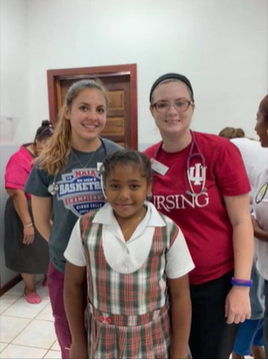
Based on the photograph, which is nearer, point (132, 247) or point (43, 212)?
point (132, 247)

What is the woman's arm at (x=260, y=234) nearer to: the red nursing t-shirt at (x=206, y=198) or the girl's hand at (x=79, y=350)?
the red nursing t-shirt at (x=206, y=198)

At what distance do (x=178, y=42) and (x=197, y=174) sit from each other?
1.98 meters

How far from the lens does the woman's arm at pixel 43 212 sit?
3.69 ft

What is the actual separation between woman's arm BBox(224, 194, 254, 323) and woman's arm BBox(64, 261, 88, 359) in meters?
0.48

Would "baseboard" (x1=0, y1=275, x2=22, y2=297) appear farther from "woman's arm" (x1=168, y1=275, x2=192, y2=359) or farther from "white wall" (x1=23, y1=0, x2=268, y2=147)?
"woman's arm" (x1=168, y1=275, x2=192, y2=359)

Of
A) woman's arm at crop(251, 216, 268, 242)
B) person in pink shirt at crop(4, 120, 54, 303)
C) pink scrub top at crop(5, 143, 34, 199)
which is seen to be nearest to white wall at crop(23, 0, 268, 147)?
person in pink shirt at crop(4, 120, 54, 303)

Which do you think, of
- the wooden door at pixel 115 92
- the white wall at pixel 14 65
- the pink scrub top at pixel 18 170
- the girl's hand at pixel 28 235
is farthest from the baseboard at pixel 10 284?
the wooden door at pixel 115 92

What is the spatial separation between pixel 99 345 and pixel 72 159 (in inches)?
24.6

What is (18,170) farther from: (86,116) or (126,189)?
(126,189)

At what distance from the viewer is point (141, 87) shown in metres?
2.65

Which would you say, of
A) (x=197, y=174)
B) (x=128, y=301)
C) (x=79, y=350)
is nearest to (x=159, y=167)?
(x=197, y=174)

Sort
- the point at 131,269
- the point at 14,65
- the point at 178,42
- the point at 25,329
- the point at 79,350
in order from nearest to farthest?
1. the point at 131,269
2. the point at 79,350
3. the point at 25,329
4. the point at 178,42
5. the point at 14,65

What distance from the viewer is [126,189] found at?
869mm

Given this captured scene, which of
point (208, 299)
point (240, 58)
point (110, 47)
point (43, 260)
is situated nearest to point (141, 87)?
point (110, 47)
